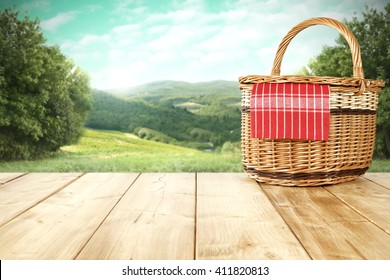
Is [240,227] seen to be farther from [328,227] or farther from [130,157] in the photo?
[130,157]

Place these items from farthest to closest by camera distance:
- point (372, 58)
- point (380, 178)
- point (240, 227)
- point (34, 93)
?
point (34, 93), point (372, 58), point (380, 178), point (240, 227)

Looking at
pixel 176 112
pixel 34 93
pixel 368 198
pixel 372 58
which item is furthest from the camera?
pixel 176 112

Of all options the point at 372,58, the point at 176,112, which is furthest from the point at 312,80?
the point at 176,112

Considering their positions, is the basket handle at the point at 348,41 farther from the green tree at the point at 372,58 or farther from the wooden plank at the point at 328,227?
the green tree at the point at 372,58

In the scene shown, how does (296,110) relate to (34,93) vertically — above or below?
below

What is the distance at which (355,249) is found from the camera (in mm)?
1029

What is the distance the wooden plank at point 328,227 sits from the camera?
1015 millimetres

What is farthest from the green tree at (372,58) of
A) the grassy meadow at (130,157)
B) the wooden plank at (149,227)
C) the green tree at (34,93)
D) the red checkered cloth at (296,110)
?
the wooden plank at (149,227)

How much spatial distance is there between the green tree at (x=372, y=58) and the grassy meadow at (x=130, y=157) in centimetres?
152

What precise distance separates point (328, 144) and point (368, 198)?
275 mm

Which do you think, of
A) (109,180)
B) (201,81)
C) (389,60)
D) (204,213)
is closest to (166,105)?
(201,81)

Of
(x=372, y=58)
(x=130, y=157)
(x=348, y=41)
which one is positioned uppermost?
(x=372, y=58)

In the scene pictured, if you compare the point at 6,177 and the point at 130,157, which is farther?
the point at 130,157

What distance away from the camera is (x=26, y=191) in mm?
1750
